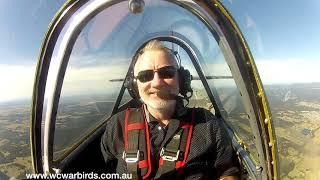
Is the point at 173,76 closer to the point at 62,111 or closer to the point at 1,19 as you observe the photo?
the point at 62,111

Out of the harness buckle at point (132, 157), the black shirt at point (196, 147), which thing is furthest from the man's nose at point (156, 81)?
the harness buckle at point (132, 157)

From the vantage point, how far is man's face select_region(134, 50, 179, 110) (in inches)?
77.8

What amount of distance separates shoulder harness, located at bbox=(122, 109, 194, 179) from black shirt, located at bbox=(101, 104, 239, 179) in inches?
1.4

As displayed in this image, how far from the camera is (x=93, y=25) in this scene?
192 cm

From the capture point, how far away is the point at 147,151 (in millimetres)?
1967

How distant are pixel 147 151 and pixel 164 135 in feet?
0.53

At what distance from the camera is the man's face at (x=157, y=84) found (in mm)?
1976

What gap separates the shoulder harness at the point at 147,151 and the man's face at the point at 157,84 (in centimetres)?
18

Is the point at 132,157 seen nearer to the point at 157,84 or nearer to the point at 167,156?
the point at 167,156

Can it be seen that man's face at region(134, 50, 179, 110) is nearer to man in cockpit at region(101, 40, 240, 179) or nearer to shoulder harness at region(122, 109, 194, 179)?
man in cockpit at region(101, 40, 240, 179)

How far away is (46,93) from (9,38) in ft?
2.17

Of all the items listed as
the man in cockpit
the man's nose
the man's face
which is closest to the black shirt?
the man in cockpit

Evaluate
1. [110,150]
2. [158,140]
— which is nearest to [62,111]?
[110,150]

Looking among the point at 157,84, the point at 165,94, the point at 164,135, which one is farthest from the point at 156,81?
the point at 164,135
